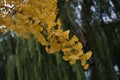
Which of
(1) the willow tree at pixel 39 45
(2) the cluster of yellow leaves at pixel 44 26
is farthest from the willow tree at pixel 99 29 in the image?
(2) the cluster of yellow leaves at pixel 44 26

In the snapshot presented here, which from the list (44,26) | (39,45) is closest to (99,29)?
(39,45)

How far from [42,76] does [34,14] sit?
1.63 metres

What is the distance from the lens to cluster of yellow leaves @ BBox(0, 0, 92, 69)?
0.73 m

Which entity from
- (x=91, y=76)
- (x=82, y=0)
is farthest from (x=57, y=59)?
(x=82, y=0)

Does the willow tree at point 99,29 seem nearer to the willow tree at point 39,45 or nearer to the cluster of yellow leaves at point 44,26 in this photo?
the willow tree at point 39,45

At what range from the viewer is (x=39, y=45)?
2.42m

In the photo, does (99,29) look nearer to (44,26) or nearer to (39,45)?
(39,45)

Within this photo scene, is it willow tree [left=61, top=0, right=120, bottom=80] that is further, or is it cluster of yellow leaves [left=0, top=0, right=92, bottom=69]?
willow tree [left=61, top=0, right=120, bottom=80]

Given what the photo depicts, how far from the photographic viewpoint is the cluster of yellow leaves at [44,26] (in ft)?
2.38

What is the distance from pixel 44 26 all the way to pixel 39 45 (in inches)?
65.3

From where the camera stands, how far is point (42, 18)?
75 cm

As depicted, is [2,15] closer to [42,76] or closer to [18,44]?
[42,76]

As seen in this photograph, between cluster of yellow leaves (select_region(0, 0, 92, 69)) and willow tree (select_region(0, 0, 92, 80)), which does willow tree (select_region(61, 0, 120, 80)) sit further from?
cluster of yellow leaves (select_region(0, 0, 92, 69))

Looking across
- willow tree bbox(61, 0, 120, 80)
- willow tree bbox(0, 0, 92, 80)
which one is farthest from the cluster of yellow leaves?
willow tree bbox(61, 0, 120, 80)
